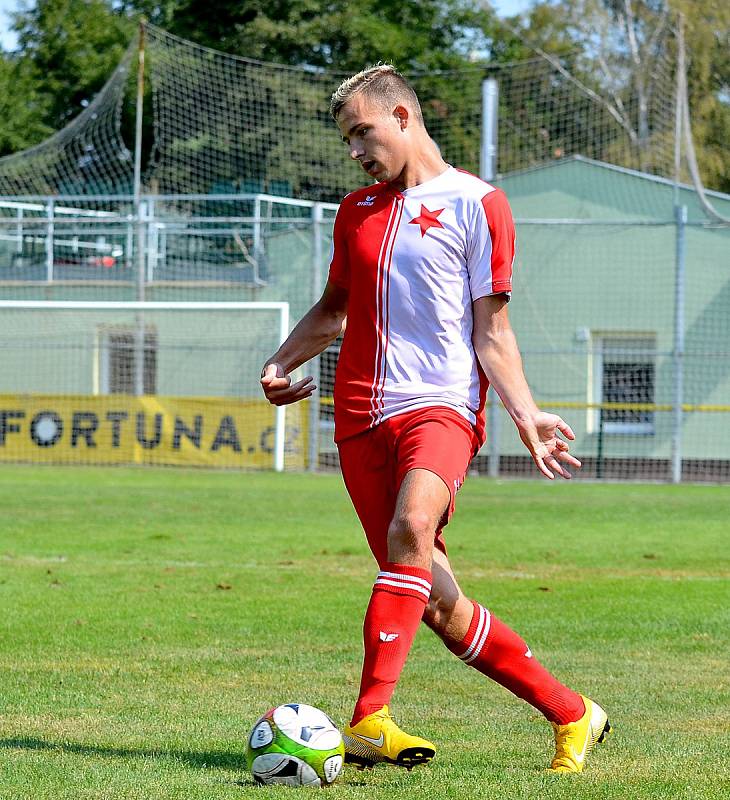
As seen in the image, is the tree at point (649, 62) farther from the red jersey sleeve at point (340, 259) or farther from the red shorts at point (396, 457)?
the red shorts at point (396, 457)

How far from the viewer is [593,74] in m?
32.3

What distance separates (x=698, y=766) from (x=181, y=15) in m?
43.3

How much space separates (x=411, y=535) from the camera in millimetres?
4266

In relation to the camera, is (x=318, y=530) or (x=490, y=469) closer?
(x=318, y=530)

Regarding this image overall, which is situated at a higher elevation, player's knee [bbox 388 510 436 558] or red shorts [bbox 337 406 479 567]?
red shorts [bbox 337 406 479 567]

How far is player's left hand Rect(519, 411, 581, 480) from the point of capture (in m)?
4.46

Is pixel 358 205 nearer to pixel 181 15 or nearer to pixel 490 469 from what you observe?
pixel 490 469

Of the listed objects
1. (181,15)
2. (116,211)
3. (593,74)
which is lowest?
(116,211)

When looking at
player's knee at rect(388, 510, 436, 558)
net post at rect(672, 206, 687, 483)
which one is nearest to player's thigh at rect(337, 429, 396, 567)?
player's knee at rect(388, 510, 436, 558)

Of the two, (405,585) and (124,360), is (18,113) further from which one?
(405,585)

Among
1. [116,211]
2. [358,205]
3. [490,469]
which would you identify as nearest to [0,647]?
[358,205]

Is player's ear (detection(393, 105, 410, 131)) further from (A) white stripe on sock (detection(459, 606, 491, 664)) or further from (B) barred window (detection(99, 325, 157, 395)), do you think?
(B) barred window (detection(99, 325, 157, 395))

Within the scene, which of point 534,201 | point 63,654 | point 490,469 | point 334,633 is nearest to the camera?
point 63,654

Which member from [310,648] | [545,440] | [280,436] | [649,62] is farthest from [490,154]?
[545,440]
